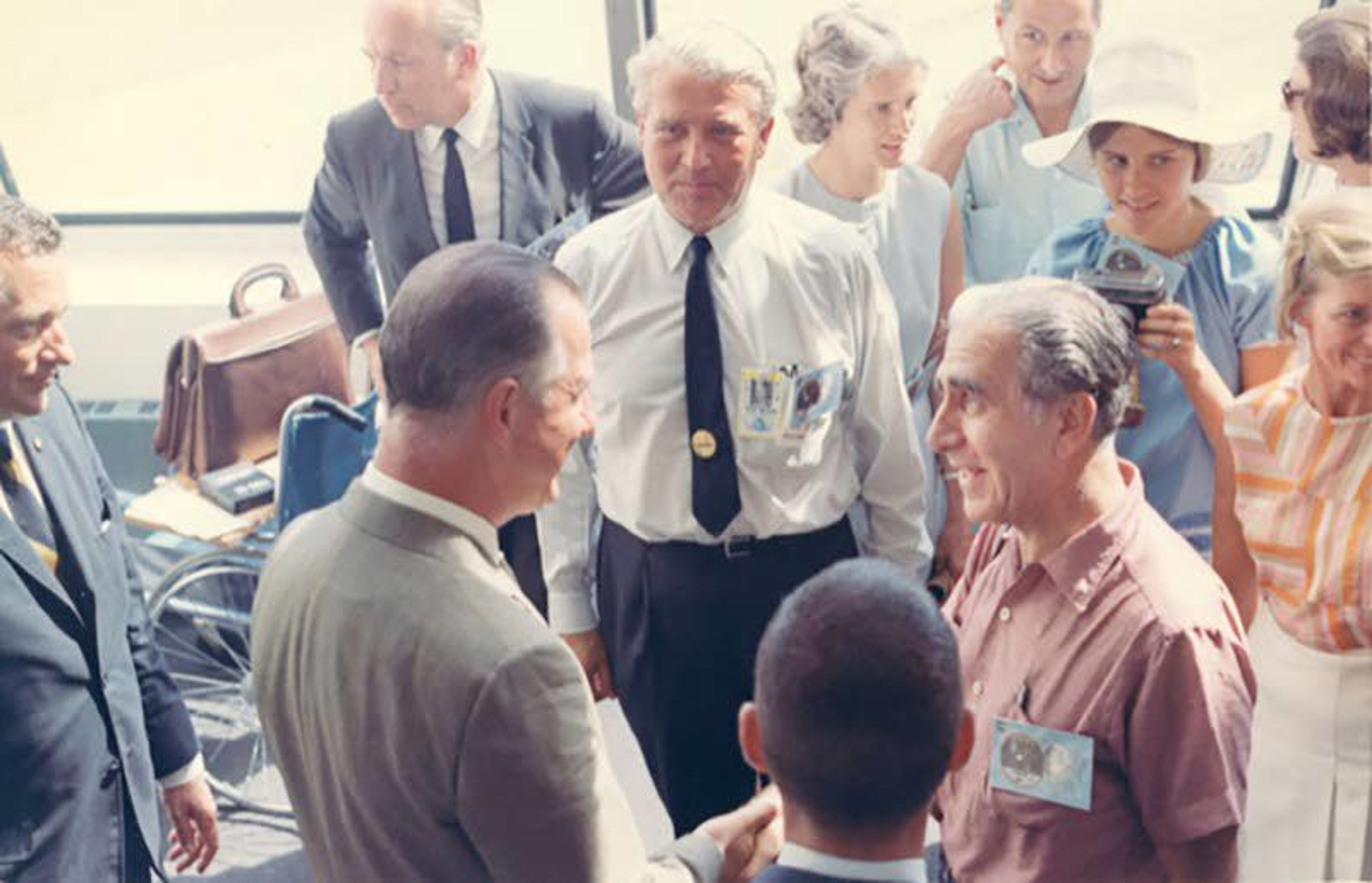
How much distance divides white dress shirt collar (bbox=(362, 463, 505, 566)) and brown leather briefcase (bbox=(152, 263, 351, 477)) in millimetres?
2690

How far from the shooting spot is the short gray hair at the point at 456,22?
330 cm

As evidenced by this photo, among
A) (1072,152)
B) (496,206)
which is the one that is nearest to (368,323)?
(496,206)

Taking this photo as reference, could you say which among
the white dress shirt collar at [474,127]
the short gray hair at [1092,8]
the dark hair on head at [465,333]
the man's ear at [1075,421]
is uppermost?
the short gray hair at [1092,8]

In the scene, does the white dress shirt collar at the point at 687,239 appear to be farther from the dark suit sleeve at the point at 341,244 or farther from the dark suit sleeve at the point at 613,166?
the dark suit sleeve at the point at 341,244

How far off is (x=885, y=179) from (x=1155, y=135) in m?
0.67

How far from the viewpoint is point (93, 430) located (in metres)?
5.17

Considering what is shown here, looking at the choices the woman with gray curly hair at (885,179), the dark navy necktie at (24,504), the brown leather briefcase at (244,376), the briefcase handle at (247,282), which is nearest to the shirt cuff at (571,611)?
the woman with gray curly hair at (885,179)

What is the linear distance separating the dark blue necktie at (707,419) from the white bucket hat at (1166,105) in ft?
2.69

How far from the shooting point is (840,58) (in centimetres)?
307

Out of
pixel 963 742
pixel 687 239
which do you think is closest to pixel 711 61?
pixel 687 239

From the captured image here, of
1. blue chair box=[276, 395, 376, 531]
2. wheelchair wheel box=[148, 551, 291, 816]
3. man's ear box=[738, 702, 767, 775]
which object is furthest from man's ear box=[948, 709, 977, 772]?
wheelchair wheel box=[148, 551, 291, 816]

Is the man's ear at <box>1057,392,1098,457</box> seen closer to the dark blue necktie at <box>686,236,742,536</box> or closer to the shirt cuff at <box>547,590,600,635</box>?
the dark blue necktie at <box>686,236,742,536</box>

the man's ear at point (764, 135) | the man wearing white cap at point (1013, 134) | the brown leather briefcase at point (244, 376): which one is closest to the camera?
the man's ear at point (764, 135)

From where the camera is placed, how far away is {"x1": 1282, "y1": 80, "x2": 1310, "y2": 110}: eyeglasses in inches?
102
